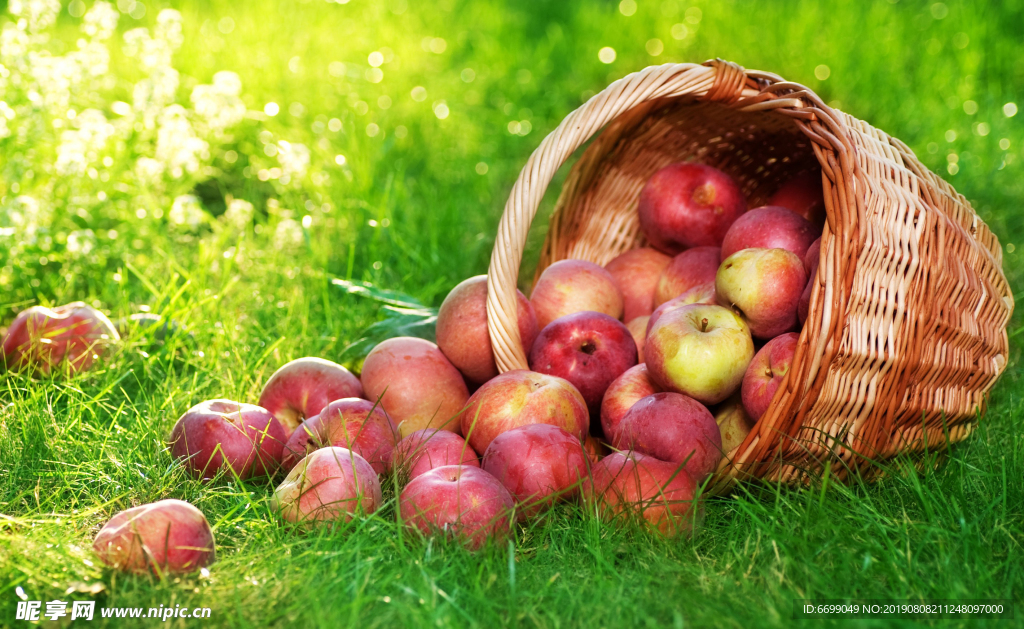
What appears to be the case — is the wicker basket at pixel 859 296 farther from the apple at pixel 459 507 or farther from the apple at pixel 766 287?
the apple at pixel 459 507

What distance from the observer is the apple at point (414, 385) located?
2092 mm

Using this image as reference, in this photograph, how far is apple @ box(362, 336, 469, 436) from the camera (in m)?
2.09

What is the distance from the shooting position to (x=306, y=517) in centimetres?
163

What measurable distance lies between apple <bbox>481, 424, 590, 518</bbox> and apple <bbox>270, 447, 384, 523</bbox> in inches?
10.3

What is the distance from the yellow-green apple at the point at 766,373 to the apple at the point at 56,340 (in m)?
1.74

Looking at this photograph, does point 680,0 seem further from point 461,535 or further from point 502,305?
point 461,535

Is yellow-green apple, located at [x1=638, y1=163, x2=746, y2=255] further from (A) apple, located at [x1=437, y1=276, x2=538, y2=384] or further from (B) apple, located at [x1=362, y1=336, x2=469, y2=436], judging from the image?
(B) apple, located at [x1=362, y1=336, x2=469, y2=436]

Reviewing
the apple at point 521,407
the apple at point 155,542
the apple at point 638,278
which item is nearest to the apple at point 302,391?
the apple at point 521,407

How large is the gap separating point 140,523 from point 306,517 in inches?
12.0

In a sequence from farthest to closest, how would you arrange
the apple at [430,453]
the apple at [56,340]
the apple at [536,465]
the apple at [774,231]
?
the apple at [56,340], the apple at [774,231], the apple at [430,453], the apple at [536,465]

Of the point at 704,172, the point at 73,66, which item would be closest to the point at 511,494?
the point at 704,172

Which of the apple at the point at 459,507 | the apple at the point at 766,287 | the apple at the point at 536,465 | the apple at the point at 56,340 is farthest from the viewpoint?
the apple at the point at 56,340

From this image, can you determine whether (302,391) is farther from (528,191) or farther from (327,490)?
(528,191)

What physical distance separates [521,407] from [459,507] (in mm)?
368
